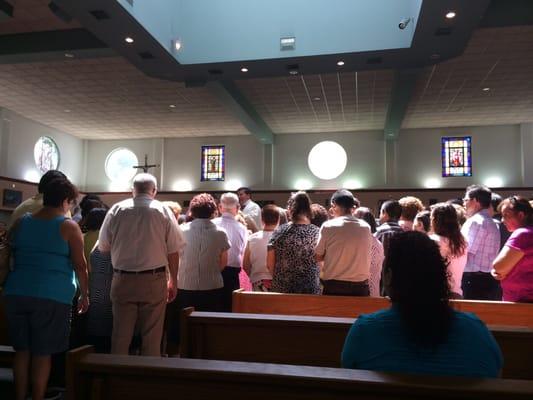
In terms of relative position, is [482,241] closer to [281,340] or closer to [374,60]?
[281,340]

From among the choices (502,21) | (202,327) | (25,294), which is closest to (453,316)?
(202,327)

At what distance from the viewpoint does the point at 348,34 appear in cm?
859

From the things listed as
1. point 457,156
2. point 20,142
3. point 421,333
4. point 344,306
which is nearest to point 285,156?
point 457,156

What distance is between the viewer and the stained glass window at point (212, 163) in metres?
17.2

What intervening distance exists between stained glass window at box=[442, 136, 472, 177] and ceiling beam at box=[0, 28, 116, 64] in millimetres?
11073

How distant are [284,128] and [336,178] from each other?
2.45 metres

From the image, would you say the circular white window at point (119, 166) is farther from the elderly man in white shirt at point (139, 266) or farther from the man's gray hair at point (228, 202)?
the elderly man in white shirt at point (139, 266)

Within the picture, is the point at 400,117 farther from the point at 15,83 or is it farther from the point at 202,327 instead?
the point at 202,327

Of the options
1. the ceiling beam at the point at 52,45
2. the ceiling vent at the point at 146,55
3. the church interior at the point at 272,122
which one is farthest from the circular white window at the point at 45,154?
the ceiling vent at the point at 146,55

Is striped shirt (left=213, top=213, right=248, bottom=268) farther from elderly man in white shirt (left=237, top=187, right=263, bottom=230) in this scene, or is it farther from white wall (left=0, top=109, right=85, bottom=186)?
white wall (left=0, top=109, right=85, bottom=186)

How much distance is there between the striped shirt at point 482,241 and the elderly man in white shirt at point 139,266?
2632 millimetres

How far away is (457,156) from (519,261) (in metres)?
13.1

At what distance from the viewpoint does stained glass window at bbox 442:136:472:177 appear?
51.1 feet

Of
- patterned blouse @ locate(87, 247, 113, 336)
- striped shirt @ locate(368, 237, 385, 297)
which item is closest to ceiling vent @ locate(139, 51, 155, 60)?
patterned blouse @ locate(87, 247, 113, 336)
